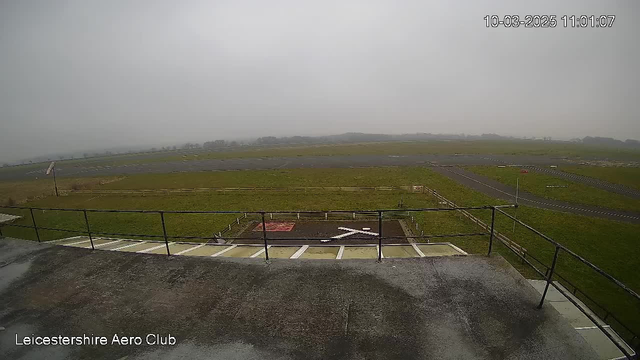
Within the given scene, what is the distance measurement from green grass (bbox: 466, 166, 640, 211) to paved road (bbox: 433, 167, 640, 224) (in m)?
1.56

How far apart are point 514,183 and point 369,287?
41.9 m

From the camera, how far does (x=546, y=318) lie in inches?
140

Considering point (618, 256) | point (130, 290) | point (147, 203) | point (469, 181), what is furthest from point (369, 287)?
point (469, 181)

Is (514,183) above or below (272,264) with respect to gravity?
below

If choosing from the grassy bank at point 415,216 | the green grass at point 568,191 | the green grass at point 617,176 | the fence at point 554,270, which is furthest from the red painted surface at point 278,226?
the green grass at point 617,176

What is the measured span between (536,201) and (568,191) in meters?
8.41

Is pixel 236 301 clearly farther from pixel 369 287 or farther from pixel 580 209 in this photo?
pixel 580 209

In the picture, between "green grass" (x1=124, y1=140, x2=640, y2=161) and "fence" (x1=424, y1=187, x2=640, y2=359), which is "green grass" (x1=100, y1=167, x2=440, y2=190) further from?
"green grass" (x1=124, y1=140, x2=640, y2=161)

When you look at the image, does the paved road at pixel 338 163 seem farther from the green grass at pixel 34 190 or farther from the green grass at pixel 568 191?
the green grass at pixel 568 191

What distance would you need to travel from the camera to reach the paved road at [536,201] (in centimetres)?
2325

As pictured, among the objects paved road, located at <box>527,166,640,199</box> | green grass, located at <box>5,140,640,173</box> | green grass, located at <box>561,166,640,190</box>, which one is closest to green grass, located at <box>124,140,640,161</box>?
green grass, located at <box>5,140,640,173</box>

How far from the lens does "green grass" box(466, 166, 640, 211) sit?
26.9 meters

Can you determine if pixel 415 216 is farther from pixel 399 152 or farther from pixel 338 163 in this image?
pixel 399 152

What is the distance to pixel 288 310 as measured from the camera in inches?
153
